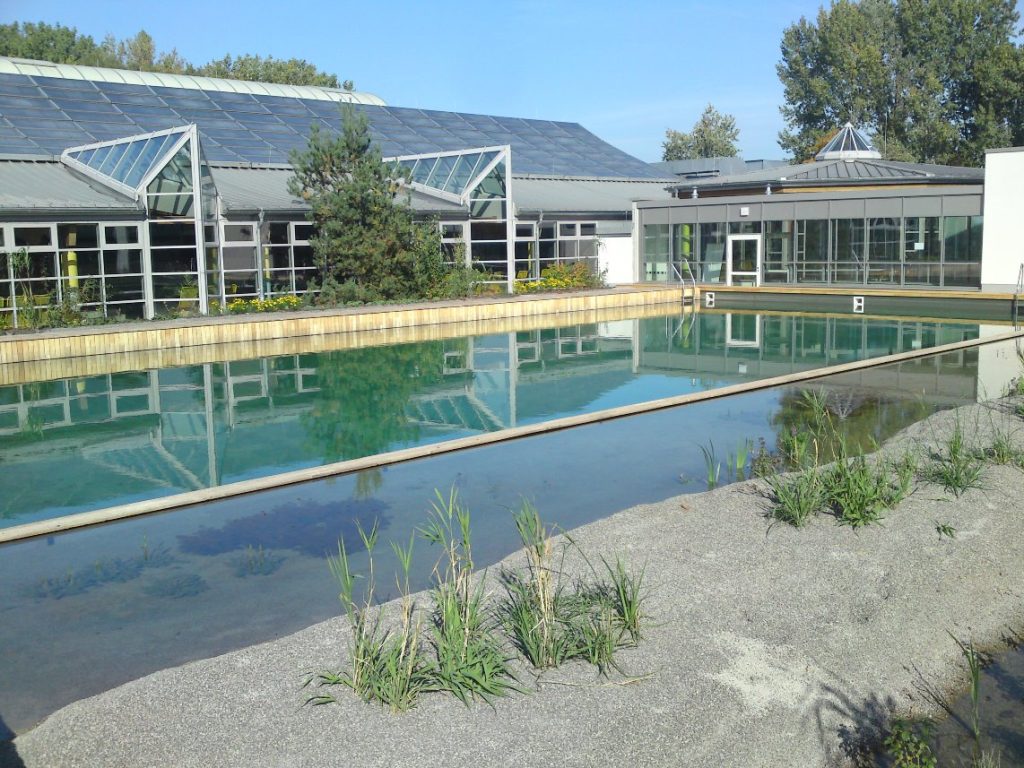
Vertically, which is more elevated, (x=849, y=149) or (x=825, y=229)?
(x=849, y=149)

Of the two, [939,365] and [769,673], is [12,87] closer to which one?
[939,365]

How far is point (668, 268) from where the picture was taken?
35.7 meters

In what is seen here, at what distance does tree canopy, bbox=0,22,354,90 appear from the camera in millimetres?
60188

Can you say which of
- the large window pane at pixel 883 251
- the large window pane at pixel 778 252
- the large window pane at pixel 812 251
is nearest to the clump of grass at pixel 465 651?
the large window pane at pixel 883 251

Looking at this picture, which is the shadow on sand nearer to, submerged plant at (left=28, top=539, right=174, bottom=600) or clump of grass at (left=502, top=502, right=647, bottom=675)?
submerged plant at (left=28, top=539, right=174, bottom=600)

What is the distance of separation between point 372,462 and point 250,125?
24.6m

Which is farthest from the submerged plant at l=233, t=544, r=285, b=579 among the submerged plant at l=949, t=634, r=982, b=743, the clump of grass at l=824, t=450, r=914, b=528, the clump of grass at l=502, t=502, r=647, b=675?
the submerged plant at l=949, t=634, r=982, b=743

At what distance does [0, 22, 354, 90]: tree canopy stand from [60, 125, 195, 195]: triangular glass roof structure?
36595 mm

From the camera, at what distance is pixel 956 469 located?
8.30 m

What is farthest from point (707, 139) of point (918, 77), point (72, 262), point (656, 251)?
point (72, 262)

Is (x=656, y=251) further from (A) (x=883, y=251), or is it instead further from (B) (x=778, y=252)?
(A) (x=883, y=251)

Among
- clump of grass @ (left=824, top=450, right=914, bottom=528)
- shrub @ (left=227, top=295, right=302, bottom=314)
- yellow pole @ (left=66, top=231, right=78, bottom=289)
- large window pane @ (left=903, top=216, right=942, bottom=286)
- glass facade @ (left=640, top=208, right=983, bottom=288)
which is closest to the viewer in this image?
clump of grass @ (left=824, top=450, right=914, bottom=528)

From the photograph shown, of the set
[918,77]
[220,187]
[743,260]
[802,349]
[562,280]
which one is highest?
[918,77]

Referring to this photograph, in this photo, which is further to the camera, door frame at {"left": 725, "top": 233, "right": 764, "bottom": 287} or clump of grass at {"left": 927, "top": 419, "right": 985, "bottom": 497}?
door frame at {"left": 725, "top": 233, "right": 764, "bottom": 287}
